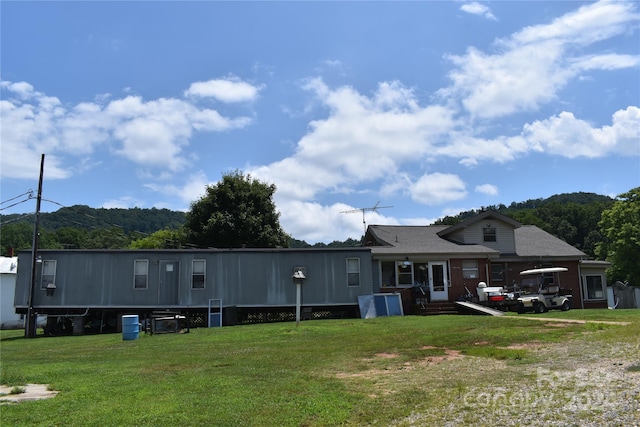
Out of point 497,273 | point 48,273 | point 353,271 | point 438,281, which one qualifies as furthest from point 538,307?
point 48,273

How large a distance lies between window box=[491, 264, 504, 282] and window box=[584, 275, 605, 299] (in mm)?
5989

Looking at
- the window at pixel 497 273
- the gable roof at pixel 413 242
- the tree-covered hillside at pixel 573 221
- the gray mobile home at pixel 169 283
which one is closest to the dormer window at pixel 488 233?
the gable roof at pixel 413 242

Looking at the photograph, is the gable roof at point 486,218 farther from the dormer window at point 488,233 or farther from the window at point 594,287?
the window at point 594,287

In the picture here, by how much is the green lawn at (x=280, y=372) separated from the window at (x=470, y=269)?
29.5ft

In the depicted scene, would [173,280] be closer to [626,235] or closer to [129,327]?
[129,327]

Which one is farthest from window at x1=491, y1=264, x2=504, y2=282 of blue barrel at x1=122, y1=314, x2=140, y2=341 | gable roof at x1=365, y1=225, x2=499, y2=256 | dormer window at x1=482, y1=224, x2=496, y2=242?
blue barrel at x1=122, y1=314, x2=140, y2=341

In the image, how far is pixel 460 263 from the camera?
83.0 feet

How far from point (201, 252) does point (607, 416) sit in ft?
64.3

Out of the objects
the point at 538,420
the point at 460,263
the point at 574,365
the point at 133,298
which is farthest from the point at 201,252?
the point at 538,420

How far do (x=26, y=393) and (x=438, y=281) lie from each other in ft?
64.6

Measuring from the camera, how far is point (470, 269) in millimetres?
25422

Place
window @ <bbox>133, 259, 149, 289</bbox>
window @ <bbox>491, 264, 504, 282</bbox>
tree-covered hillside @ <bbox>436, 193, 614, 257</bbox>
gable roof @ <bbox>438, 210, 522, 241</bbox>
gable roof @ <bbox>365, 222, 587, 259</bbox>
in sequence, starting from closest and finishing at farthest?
window @ <bbox>133, 259, 149, 289</bbox>
gable roof @ <bbox>365, 222, 587, 259</bbox>
window @ <bbox>491, 264, 504, 282</bbox>
gable roof @ <bbox>438, 210, 522, 241</bbox>
tree-covered hillside @ <bbox>436, 193, 614, 257</bbox>

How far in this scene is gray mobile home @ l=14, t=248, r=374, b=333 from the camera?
23.1 metres

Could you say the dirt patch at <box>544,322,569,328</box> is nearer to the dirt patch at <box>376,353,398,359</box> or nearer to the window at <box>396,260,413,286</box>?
the dirt patch at <box>376,353,398,359</box>
